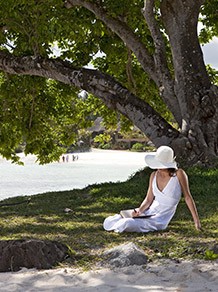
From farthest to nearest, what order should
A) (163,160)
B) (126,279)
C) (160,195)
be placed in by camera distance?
(160,195) → (163,160) → (126,279)

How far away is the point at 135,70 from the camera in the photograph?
19.9 metres

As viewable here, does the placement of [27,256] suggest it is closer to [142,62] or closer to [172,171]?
Answer: [172,171]

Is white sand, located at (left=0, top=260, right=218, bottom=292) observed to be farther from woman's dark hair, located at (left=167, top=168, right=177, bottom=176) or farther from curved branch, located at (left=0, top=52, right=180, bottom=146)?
curved branch, located at (left=0, top=52, right=180, bottom=146)

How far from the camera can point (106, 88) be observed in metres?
14.5

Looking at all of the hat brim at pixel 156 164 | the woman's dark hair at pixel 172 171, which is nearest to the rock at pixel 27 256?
the hat brim at pixel 156 164

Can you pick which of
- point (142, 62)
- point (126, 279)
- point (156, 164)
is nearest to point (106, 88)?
point (142, 62)

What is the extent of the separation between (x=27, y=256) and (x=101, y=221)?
10.4 feet

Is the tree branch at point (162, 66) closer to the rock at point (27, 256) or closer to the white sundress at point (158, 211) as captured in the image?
the white sundress at point (158, 211)

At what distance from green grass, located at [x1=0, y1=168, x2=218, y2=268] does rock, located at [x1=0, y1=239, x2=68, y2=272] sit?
9.3 inches

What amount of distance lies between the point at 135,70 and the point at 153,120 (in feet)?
19.8

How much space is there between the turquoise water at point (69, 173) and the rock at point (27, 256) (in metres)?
18.3

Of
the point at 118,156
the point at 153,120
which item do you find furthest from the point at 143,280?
the point at 118,156

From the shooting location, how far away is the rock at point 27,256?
21.2 feet

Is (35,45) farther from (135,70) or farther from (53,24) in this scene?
(135,70)
